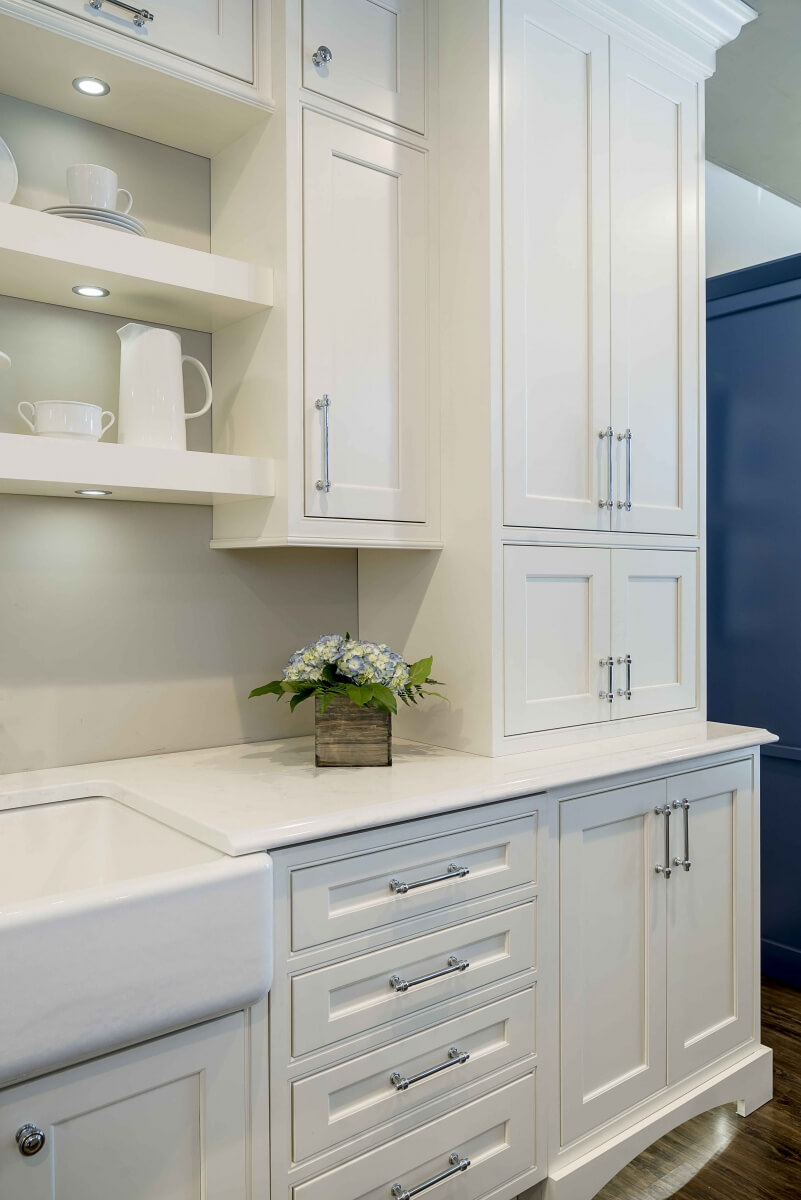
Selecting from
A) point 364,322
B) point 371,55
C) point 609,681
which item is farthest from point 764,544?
point 371,55

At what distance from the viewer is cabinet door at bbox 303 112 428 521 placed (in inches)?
66.8

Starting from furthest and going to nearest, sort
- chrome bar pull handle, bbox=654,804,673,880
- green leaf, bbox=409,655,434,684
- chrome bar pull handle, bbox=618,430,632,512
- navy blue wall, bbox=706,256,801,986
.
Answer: navy blue wall, bbox=706,256,801,986, chrome bar pull handle, bbox=618,430,632,512, chrome bar pull handle, bbox=654,804,673,880, green leaf, bbox=409,655,434,684

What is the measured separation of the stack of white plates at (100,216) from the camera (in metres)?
1.52

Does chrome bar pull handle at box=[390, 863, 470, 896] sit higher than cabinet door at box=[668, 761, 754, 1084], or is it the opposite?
chrome bar pull handle at box=[390, 863, 470, 896]

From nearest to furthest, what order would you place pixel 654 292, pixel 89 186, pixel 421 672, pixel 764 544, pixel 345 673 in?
pixel 89 186
pixel 345 673
pixel 421 672
pixel 654 292
pixel 764 544

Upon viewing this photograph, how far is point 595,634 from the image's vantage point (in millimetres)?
1989

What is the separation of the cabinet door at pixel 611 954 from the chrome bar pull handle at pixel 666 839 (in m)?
0.01

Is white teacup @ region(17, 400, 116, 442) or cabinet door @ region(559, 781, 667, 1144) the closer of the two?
white teacup @ region(17, 400, 116, 442)

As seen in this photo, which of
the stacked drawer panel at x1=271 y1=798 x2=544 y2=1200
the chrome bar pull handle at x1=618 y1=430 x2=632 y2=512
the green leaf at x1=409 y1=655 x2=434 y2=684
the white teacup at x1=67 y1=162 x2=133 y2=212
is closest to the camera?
the stacked drawer panel at x1=271 y1=798 x2=544 y2=1200

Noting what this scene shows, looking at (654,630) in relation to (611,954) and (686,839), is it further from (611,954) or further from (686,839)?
(611,954)

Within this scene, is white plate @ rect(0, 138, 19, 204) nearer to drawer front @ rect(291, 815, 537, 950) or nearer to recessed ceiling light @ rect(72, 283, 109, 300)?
recessed ceiling light @ rect(72, 283, 109, 300)

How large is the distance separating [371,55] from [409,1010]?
1836mm

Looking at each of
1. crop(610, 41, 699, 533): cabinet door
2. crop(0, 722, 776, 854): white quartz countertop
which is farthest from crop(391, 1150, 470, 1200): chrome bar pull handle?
crop(610, 41, 699, 533): cabinet door

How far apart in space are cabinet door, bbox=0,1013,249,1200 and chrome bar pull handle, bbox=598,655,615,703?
1.10m
